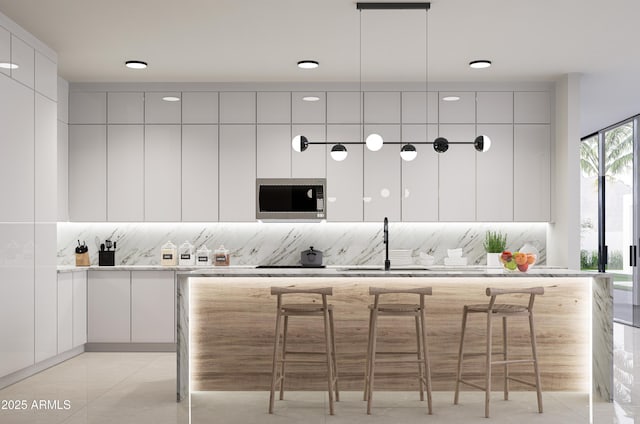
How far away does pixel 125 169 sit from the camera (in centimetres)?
715

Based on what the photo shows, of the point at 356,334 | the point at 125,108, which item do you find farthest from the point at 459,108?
the point at 125,108

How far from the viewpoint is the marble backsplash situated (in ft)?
24.2

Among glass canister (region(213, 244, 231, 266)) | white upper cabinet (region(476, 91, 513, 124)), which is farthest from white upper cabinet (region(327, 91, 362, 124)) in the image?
glass canister (region(213, 244, 231, 266))

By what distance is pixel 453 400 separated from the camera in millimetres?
4773

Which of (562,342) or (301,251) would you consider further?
(301,251)

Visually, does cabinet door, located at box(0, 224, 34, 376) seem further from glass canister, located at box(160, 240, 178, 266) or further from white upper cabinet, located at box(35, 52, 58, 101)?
glass canister, located at box(160, 240, 178, 266)

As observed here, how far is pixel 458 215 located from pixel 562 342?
2.35 metres

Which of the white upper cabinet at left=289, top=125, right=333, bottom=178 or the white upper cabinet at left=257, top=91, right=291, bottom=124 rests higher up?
the white upper cabinet at left=257, top=91, right=291, bottom=124

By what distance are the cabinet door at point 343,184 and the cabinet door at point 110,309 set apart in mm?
2290

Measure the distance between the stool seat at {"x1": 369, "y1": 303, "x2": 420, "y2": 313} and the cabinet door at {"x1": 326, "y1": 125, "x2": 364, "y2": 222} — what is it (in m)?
2.30

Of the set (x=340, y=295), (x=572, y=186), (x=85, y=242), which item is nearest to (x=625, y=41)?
(x=572, y=186)

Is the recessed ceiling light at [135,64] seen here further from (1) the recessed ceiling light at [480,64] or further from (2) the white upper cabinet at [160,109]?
(1) the recessed ceiling light at [480,64]

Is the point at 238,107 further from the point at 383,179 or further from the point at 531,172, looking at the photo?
the point at 531,172

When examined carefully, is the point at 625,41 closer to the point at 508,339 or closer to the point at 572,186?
the point at 572,186
